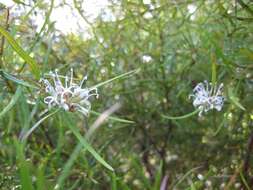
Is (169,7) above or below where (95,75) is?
above

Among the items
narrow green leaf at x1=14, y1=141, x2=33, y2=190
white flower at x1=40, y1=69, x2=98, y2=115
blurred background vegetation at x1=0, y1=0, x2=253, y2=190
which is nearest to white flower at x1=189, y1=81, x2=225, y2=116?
blurred background vegetation at x1=0, y1=0, x2=253, y2=190

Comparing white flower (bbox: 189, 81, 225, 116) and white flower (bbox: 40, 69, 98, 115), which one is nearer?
white flower (bbox: 40, 69, 98, 115)

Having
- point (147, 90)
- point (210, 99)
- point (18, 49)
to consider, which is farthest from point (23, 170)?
point (147, 90)

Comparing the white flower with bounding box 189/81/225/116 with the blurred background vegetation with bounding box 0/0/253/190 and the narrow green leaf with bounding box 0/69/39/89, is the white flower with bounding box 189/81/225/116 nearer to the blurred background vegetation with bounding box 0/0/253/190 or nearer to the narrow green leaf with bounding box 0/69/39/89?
the blurred background vegetation with bounding box 0/0/253/190

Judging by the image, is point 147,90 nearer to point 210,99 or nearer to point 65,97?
point 210,99

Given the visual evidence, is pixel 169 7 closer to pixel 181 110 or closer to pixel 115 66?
pixel 115 66

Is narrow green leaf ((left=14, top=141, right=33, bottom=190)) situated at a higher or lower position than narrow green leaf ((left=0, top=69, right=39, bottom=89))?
lower

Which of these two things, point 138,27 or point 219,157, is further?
point 219,157

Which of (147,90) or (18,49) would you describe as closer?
(18,49)

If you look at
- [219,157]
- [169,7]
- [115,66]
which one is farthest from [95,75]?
[219,157]
